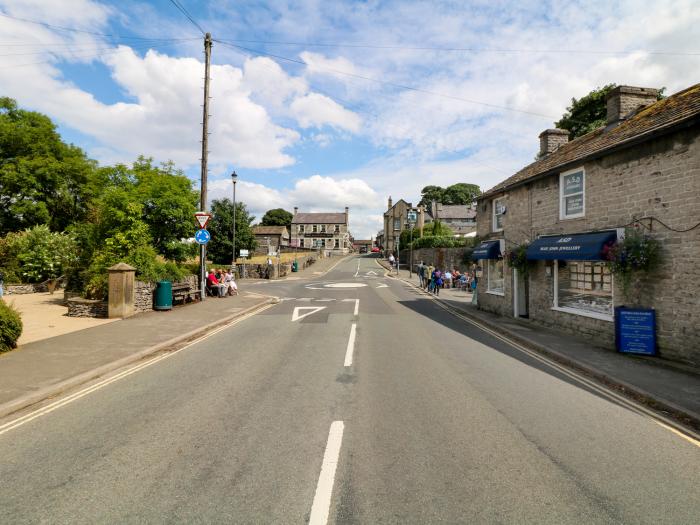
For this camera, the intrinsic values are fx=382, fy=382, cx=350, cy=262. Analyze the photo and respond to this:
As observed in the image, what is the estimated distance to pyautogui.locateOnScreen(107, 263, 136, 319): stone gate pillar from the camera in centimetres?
1330

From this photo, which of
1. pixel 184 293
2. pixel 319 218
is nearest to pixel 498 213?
pixel 184 293

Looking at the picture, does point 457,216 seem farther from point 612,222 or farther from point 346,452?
point 346,452

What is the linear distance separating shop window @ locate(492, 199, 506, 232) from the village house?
9cm

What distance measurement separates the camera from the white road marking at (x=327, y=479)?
3102mm

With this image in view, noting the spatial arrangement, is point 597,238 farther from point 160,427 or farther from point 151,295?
point 151,295

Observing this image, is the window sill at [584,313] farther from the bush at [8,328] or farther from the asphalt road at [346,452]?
the bush at [8,328]

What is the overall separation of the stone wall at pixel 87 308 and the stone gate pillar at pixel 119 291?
0.56 metres

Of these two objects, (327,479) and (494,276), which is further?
(494,276)

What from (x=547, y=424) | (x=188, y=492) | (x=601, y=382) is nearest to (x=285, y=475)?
(x=188, y=492)

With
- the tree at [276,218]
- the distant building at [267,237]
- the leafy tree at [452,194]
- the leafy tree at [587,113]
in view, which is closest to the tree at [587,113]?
the leafy tree at [587,113]

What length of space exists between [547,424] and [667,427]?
1.61 meters

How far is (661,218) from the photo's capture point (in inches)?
334

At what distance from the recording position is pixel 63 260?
24750 millimetres

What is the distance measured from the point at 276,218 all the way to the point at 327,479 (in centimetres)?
11551
